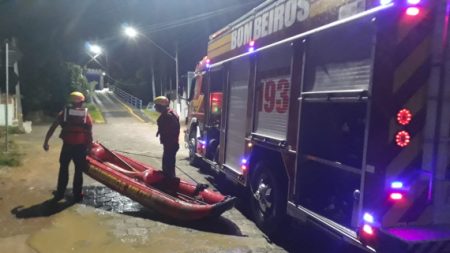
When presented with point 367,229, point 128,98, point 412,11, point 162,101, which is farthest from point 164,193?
point 128,98

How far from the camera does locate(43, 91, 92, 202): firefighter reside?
6801mm

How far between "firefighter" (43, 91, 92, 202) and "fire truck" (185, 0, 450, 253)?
231cm

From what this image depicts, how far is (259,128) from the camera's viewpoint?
6098mm

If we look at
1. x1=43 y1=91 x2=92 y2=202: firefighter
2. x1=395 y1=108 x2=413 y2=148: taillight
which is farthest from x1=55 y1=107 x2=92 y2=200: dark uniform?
x1=395 y1=108 x2=413 y2=148: taillight

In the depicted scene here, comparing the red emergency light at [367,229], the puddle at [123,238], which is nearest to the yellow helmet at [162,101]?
the puddle at [123,238]

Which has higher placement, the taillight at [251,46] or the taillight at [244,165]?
the taillight at [251,46]

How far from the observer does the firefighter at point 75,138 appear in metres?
6.80

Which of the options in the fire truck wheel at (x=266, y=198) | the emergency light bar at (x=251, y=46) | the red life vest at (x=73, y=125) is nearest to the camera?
the fire truck wheel at (x=266, y=198)

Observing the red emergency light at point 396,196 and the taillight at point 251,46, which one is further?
the taillight at point 251,46

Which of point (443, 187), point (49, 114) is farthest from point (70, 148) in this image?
point (49, 114)

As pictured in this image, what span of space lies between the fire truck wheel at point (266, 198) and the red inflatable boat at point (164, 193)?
0.40 m

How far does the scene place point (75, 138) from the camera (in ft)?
22.4

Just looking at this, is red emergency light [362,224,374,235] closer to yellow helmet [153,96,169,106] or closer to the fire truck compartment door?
the fire truck compartment door

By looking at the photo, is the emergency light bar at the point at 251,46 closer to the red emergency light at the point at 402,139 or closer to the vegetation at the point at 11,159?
the red emergency light at the point at 402,139
